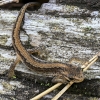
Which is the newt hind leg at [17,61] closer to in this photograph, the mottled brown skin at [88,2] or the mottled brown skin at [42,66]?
the mottled brown skin at [42,66]

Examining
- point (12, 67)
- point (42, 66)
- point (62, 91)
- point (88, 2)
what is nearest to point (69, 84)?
point (62, 91)

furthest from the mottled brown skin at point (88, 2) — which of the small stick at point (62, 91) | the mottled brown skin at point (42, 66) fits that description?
the small stick at point (62, 91)

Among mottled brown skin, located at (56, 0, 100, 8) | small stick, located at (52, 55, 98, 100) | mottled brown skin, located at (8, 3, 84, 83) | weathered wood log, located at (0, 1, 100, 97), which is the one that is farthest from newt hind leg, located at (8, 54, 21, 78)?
mottled brown skin, located at (56, 0, 100, 8)

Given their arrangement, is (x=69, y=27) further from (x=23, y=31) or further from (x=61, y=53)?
(x=23, y=31)

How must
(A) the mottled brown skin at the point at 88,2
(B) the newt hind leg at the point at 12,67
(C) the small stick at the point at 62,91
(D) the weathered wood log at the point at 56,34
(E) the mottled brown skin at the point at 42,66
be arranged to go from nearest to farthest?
(C) the small stick at the point at 62,91, (E) the mottled brown skin at the point at 42,66, (B) the newt hind leg at the point at 12,67, (D) the weathered wood log at the point at 56,34, (A) the mottled brown skin at the point at 88,2

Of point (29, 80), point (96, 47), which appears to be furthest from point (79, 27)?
point (29, 80)

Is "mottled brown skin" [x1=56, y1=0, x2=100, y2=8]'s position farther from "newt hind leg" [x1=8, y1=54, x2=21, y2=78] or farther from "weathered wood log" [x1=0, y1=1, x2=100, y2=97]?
"newt hind leg" [x1=8, y1=54, x2=21, y2=78]
